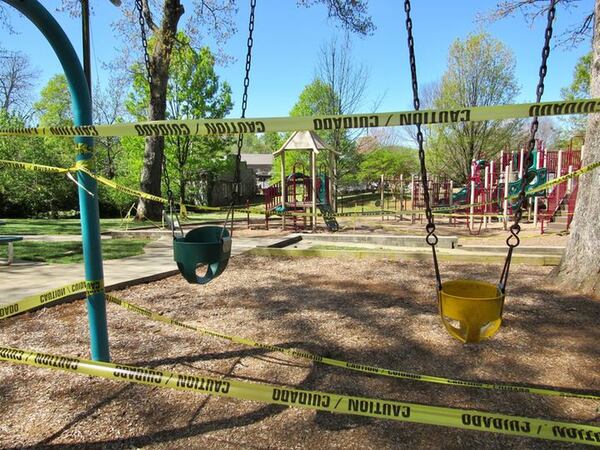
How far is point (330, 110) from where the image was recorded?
2658cm

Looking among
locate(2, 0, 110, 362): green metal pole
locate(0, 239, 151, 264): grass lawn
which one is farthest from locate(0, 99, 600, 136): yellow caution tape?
locate(0, 239, 151, 264): grass lawn

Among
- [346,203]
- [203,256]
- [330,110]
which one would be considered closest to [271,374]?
[203,256]

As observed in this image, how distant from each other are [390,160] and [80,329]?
40.5m

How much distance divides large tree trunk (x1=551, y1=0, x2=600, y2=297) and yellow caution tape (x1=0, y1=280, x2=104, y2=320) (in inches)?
206

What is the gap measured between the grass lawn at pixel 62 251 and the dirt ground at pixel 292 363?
3.00 meters

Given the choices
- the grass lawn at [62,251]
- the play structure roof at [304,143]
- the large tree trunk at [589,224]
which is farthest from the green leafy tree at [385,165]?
the large tree trunk at [589,224]

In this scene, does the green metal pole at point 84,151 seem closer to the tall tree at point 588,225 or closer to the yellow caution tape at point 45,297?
the yellow caution tape at point 45,297

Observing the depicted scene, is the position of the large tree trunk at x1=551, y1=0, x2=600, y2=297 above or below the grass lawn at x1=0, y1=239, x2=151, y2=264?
above

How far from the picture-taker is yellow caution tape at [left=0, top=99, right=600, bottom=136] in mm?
1728

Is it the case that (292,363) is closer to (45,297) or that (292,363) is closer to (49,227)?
(45,297)

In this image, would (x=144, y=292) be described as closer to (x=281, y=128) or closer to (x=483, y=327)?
(x=281, y=128)

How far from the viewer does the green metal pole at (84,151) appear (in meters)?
2.46

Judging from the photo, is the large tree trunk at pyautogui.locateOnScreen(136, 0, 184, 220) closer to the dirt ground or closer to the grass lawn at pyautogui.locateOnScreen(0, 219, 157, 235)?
the grass lawn at pyautogui.locateOnScreen(0, 219, 157, 235)

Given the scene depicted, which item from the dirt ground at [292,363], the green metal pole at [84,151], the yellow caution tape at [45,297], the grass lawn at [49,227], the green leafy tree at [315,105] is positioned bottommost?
the dirt ground at [292,363]
